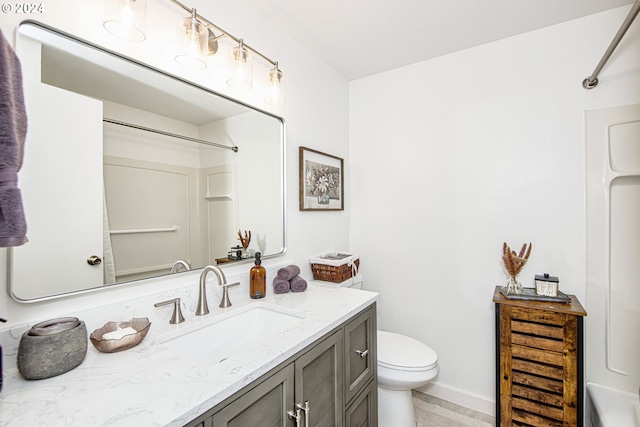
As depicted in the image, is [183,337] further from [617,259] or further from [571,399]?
[617,259]

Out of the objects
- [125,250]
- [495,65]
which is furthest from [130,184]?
[495,65]

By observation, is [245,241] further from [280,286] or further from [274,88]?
[274,88]

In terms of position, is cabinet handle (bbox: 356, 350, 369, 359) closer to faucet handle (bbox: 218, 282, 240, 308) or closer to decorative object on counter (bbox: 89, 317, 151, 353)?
faucet handle (bbox: 218, 282, 240, 308)

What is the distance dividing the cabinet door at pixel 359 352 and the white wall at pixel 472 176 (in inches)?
32.9

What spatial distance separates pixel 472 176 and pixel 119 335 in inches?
81.4

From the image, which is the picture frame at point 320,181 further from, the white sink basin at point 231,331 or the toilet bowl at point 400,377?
the toilet bowl at point 400,377

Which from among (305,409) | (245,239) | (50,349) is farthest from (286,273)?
(50,349)

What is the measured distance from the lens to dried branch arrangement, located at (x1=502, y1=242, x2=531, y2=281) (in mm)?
1728

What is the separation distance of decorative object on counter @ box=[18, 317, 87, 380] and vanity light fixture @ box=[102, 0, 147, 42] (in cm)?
95

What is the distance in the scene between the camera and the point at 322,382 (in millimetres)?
1108

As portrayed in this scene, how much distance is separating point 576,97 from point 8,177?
2446 millimetres

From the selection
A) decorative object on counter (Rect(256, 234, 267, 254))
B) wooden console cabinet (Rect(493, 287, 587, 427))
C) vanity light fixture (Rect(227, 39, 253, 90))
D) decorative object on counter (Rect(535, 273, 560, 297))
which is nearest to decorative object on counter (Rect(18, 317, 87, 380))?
decorative object on counter (Rect(256, 234, 267, 254))

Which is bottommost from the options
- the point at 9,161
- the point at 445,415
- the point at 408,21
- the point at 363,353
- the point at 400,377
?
the point at 445,415

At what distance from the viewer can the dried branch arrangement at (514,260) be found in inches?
68.0
